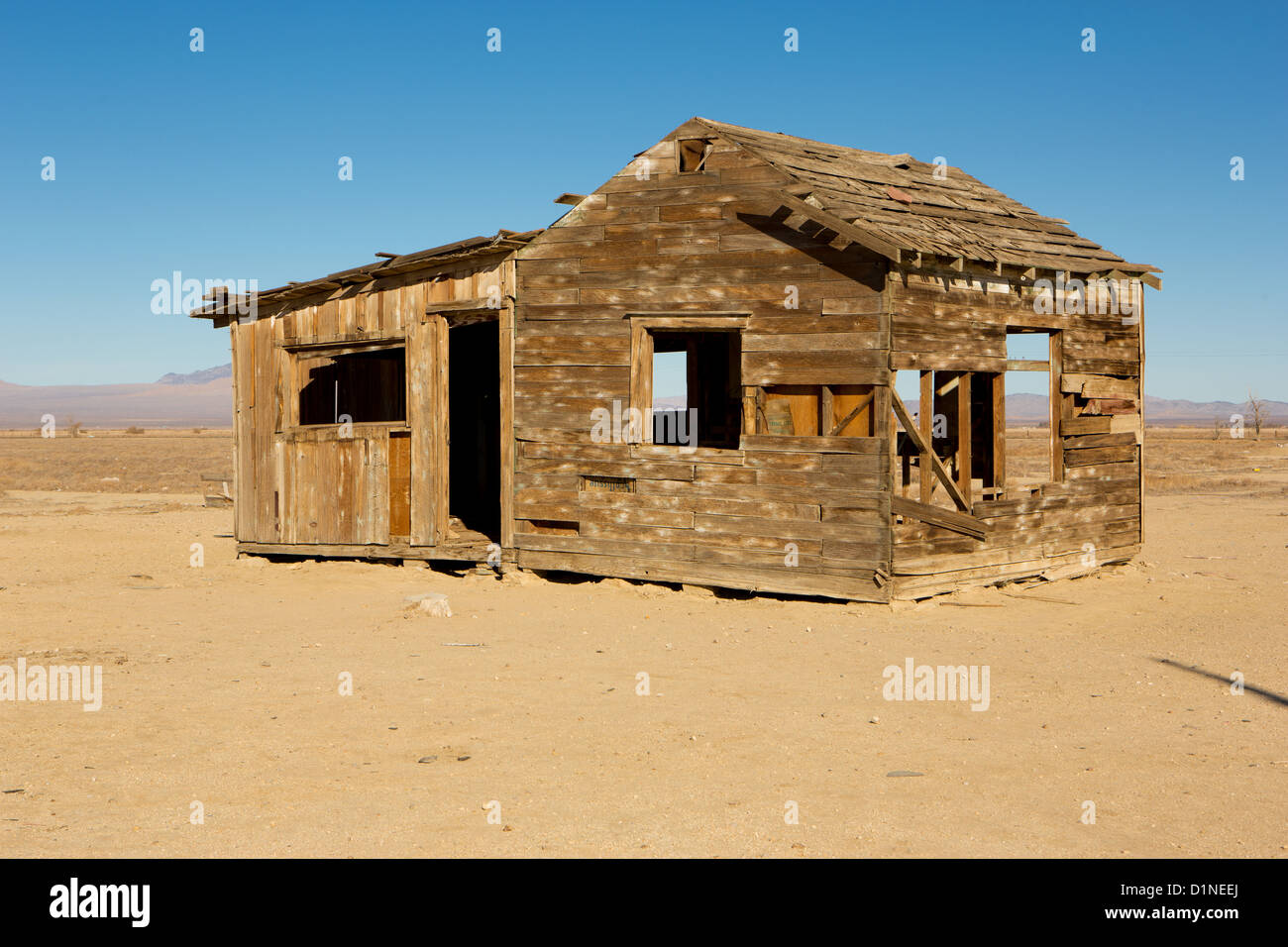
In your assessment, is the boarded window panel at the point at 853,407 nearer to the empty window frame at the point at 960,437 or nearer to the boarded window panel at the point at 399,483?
the empty window frame at the point at 960,437

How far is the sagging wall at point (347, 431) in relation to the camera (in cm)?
1385

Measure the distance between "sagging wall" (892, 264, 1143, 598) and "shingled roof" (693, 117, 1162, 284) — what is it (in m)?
0.42

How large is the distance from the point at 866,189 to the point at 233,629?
8.45 metres

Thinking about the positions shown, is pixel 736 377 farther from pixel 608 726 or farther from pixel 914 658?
pixel 608 726

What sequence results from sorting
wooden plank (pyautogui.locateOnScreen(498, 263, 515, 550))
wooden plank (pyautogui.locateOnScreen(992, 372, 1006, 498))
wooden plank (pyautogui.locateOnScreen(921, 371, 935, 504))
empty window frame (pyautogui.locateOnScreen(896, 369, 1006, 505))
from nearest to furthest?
wooden plank (pyautogui.locateOnScreen(921, 371, 935, 504)), empty window frame (pyautogui.locateOnScreen(896, 369, 1006, 505)), wooden plank (pyautogui.locateOnScreen(992, 372, 1006, 498)), wooden plank (pyautogui.locateOnScreen(498, 263, 515, 550))

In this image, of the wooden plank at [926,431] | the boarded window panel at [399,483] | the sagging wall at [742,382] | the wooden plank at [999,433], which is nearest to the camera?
the sagging wall at [742,382]

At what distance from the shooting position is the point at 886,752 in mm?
6637

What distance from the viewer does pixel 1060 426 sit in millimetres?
13695

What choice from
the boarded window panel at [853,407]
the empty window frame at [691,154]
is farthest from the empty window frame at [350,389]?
the boarded window panel at [853,407]

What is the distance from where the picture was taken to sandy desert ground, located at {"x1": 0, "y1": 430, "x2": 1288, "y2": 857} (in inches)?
207

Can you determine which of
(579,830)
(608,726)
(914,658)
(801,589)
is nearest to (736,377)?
(801,589)

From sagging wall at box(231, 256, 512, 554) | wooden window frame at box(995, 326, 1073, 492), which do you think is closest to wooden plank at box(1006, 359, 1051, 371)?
wooden window frame at box(995, 326, 1073, 492)

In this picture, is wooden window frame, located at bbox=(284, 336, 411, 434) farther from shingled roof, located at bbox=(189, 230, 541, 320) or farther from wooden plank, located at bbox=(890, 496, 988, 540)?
wooden plank, located at bbox=(890, 496, 988, 540)

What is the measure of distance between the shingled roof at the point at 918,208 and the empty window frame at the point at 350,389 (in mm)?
6526
